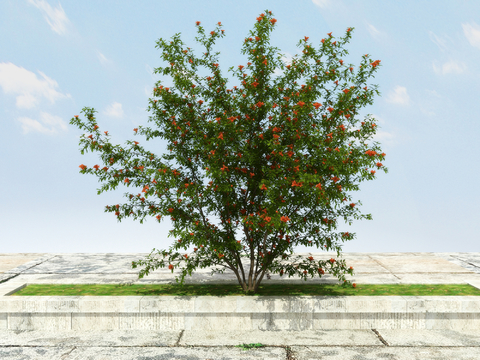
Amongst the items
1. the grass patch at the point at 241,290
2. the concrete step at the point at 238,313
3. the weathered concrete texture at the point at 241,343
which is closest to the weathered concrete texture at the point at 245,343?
the weathered concrete texture at the point at 241,343

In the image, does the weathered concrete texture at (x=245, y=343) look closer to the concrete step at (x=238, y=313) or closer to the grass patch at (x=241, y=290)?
the concrete step at (x=238, y=313)

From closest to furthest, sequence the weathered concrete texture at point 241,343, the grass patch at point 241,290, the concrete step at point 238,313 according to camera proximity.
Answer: the weathered concrete texture at point 241,343 < the concrete step at point 238,313 < the grass patch at point 241,290

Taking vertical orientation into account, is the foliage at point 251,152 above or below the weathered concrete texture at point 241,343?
above

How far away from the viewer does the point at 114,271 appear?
11.1m

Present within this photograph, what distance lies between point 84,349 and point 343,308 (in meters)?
4.13

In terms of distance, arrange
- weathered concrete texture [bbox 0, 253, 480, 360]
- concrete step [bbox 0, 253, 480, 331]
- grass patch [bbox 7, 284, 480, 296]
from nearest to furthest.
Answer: weathered concrete texture [bbox 0, 253, 480, 360] < concrete step [bbox 0, 253, 480, 331] < grass patch [bbox 7, 284, 480, 296]

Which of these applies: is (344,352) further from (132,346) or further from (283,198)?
(132,346)

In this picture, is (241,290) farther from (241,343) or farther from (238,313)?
(241,343)

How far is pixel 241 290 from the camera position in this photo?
859cm

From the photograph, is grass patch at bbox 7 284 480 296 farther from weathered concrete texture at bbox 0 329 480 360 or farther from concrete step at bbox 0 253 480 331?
weathered concrete texture at bbox 0 329 480 360

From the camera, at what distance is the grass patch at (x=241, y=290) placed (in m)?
8.39

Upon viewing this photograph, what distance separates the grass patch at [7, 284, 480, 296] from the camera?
8.39 meters

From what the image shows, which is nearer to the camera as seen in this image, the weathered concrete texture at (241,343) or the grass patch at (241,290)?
the weathered concrete texture at (241,343)

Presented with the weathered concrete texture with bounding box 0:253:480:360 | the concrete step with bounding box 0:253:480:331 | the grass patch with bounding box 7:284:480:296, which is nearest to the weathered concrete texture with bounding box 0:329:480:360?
the weathered concrete texture with bounding box 0:253:480:360
